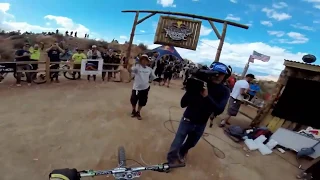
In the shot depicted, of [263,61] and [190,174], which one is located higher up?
[263,61]

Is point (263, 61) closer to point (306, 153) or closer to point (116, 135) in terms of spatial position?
point (306, 153)

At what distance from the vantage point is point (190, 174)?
13.0 feet

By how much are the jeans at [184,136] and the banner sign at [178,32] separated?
24.6ft

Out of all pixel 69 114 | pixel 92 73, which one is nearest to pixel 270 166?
pixel 69 114

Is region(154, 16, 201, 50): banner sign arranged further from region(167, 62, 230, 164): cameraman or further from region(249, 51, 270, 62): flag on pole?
region(167, 62, 230, 164): cameraman

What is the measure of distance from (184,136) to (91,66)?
25.0ft

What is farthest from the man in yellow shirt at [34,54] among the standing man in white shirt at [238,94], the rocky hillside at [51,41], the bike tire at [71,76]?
the rocky hillside at [51,41]

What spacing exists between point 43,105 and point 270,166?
19.4 feet

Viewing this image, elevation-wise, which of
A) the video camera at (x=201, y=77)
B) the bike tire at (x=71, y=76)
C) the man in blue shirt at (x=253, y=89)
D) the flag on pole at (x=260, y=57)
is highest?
the flag on pole at (x=260, y=57)

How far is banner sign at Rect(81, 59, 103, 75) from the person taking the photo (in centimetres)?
1003

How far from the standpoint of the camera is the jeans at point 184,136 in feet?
12.0

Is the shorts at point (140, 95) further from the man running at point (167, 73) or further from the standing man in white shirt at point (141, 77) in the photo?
the man running at point (167, 73)

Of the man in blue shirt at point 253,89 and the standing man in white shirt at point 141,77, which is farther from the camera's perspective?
the man in blue shirt at point 253,89

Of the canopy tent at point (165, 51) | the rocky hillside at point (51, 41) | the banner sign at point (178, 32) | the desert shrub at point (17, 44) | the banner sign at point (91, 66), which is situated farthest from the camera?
the rocky hillside at point (51, 41)
